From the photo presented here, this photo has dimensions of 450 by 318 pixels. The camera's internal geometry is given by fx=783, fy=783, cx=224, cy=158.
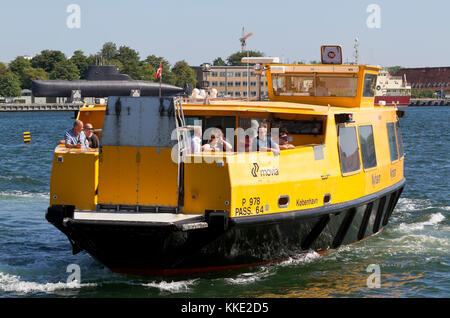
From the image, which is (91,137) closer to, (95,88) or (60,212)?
(60,212)

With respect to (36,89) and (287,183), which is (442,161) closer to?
(287,183)

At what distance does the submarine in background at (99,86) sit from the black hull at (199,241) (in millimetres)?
108468

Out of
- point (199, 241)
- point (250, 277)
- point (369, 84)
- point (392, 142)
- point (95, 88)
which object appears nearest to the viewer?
point (199, 241)

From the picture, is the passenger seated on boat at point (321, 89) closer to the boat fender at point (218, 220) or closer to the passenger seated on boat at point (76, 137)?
the passenger seated on boat at point (76, 137)

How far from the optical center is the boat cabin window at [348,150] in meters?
14.1

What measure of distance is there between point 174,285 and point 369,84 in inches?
277

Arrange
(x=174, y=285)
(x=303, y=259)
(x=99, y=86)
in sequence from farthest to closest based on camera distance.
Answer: (x=99, y=86)
(x=303, y=259)
(x=174, y=285)

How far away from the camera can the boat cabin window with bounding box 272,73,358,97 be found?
16.2 metres

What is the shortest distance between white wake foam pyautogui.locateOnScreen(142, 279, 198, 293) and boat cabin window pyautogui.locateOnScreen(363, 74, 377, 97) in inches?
252

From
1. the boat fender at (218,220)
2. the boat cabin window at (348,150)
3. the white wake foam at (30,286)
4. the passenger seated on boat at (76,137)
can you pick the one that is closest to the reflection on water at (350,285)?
the boat fender at (218,220)

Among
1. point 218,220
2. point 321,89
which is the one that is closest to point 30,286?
point 218,220

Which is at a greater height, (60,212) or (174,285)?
(60,212)

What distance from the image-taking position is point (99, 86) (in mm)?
123062

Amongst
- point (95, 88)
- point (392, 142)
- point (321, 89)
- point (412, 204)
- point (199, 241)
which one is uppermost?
point (321, 89)
